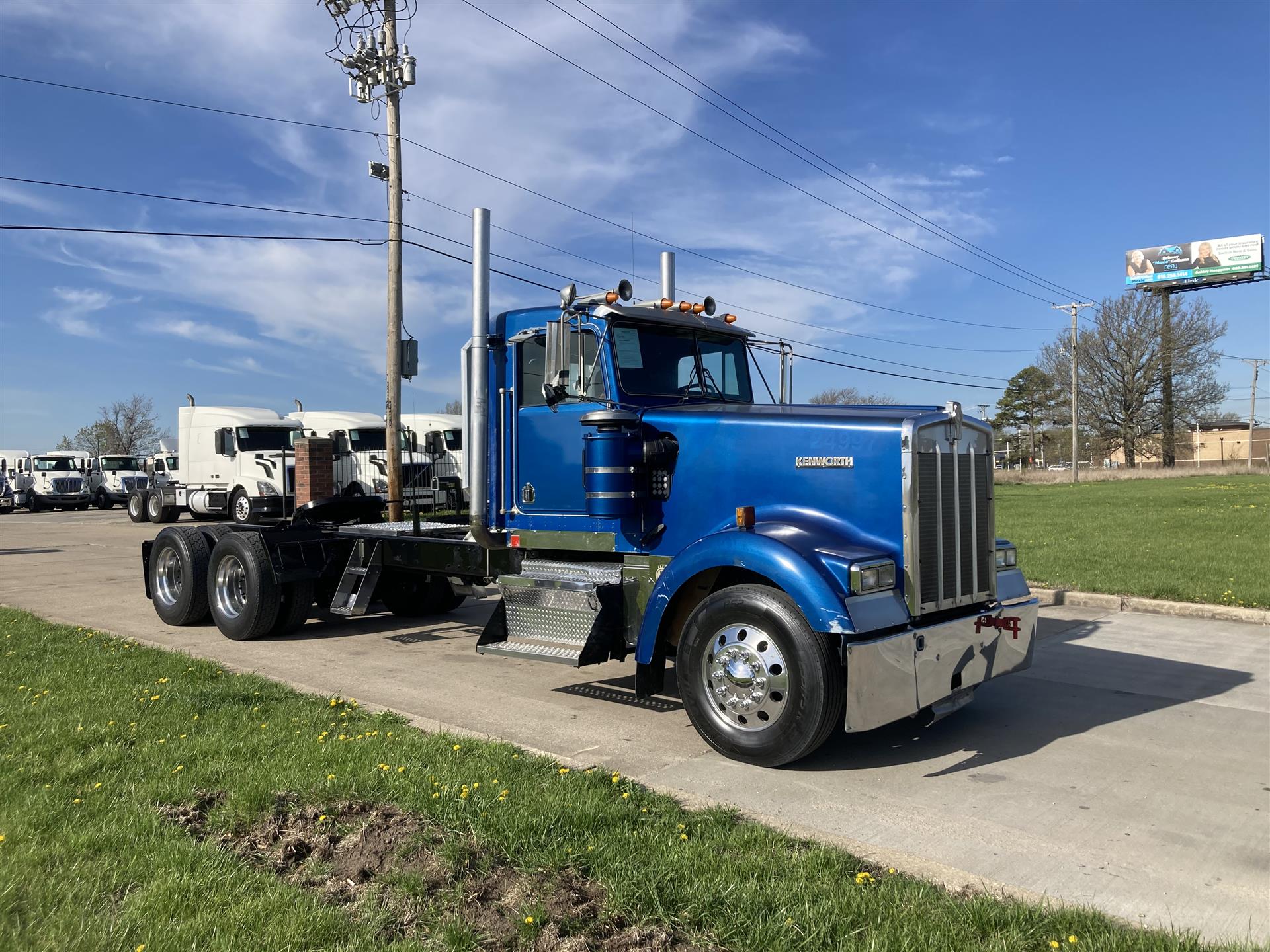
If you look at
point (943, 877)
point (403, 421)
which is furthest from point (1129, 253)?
point (943, 877)

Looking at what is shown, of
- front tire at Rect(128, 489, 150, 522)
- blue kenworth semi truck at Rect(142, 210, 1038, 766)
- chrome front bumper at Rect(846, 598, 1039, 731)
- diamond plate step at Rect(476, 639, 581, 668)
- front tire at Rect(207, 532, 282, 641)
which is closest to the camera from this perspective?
chrome front bumper at Rect(846, 598, 1039, 731)

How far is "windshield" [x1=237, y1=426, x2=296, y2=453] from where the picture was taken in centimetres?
2502

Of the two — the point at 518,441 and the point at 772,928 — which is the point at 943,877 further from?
the point at 518,441

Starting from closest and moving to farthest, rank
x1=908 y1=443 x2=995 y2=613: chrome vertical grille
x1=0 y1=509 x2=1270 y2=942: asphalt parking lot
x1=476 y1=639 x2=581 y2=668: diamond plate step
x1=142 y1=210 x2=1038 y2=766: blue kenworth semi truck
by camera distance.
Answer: x1=0 y1=509 x2=1270 y2=942: asphalt parking lot → x1=142 y1=210 x2=1038 y2=766: blue kenworth semi truck → x1=908 y1=443 x2=995 y2=613: chrome vertical grille → x1=476 y1=639 x2=581 y2=668: diamond plate step

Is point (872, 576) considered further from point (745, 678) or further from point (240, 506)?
point (240, 506)

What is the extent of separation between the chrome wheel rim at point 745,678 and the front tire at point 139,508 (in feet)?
91.4

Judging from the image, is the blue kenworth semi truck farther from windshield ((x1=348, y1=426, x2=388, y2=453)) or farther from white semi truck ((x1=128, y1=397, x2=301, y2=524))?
Answer: windshield ((x1=348, y1=426, x2=388, y2=453))

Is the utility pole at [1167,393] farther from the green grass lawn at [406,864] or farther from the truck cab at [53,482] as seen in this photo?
the green grass lawn at [406,864]

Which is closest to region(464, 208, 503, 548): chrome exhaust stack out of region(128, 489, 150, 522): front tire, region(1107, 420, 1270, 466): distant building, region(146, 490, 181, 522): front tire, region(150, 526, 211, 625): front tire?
region(150, 526, 211, 625): front tire

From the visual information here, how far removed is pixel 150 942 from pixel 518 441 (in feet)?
14.4

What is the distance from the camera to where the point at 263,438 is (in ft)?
83.9

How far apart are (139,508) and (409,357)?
685 inches

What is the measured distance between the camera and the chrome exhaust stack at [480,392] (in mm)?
6887

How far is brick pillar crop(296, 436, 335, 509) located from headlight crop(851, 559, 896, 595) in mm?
16917
